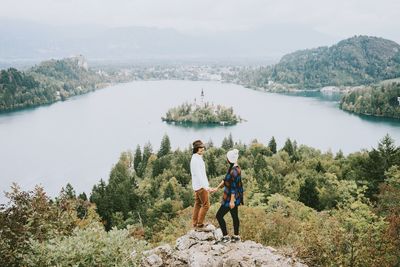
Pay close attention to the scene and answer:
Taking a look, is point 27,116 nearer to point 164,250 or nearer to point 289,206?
point 289,206

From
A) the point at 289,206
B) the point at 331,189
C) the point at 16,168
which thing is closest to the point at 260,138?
the point at 16,168

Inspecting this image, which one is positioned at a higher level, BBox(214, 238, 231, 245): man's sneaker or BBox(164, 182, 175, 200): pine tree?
BBox(214, 238, 231, 245): man's sneaker

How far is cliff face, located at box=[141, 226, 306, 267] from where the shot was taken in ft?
37.1

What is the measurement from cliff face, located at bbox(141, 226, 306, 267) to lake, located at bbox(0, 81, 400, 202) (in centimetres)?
5526

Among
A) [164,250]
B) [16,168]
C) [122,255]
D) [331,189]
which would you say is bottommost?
[16,168]

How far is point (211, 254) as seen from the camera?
38.0 feet

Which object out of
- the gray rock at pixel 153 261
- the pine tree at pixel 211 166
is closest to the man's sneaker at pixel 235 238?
the gray rock at pixel 153 261

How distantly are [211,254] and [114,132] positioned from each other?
10297 centimetres

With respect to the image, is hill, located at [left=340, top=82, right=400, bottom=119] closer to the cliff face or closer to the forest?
the forest

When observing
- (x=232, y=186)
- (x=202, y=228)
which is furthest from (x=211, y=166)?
(x=232, y=186)

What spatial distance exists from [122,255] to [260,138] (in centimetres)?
9421

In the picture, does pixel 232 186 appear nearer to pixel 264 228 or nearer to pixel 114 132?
pixel 264 228

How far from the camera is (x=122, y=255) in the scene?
1005 cm

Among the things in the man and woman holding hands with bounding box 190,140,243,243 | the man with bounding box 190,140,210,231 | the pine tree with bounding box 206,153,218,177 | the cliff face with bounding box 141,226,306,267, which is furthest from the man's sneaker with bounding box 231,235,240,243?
the pine tree with bounding box 206,153,218,177
